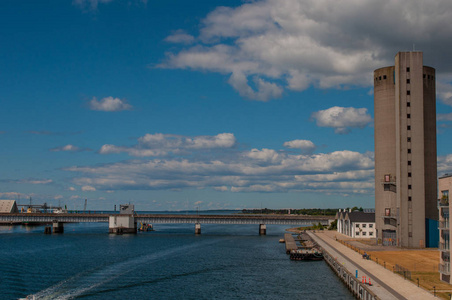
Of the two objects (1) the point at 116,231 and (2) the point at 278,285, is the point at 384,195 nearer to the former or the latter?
(2) the point at 278,285

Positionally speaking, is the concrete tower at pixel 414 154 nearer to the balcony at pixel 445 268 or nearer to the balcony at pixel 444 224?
the balcony at pixel 444 224

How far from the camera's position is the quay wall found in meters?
54.1

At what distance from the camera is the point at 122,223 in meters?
198

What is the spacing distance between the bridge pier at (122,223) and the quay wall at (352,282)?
405 feet

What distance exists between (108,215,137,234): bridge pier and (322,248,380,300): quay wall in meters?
123

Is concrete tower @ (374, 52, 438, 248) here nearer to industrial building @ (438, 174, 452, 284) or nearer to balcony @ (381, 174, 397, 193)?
balcony @ (381, 174, 397, 193)

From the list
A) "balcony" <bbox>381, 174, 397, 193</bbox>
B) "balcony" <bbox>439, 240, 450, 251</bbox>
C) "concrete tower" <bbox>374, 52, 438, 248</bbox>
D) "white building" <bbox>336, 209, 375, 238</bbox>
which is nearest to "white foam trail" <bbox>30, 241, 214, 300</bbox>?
"balcony" <bbox>439, 240, 450, 251</bbox>

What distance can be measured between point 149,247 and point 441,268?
9021 cm

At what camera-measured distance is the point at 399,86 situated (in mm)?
110375

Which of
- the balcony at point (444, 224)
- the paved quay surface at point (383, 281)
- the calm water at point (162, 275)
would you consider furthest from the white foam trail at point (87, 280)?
the balcony at point (444, 224)

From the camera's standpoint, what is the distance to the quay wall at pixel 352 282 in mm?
54125

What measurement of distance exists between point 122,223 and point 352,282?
148 metres

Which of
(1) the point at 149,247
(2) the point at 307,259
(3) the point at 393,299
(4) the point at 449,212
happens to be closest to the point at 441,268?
(4) the point at 449,212

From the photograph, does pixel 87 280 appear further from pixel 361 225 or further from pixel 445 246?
pixel 361 225
